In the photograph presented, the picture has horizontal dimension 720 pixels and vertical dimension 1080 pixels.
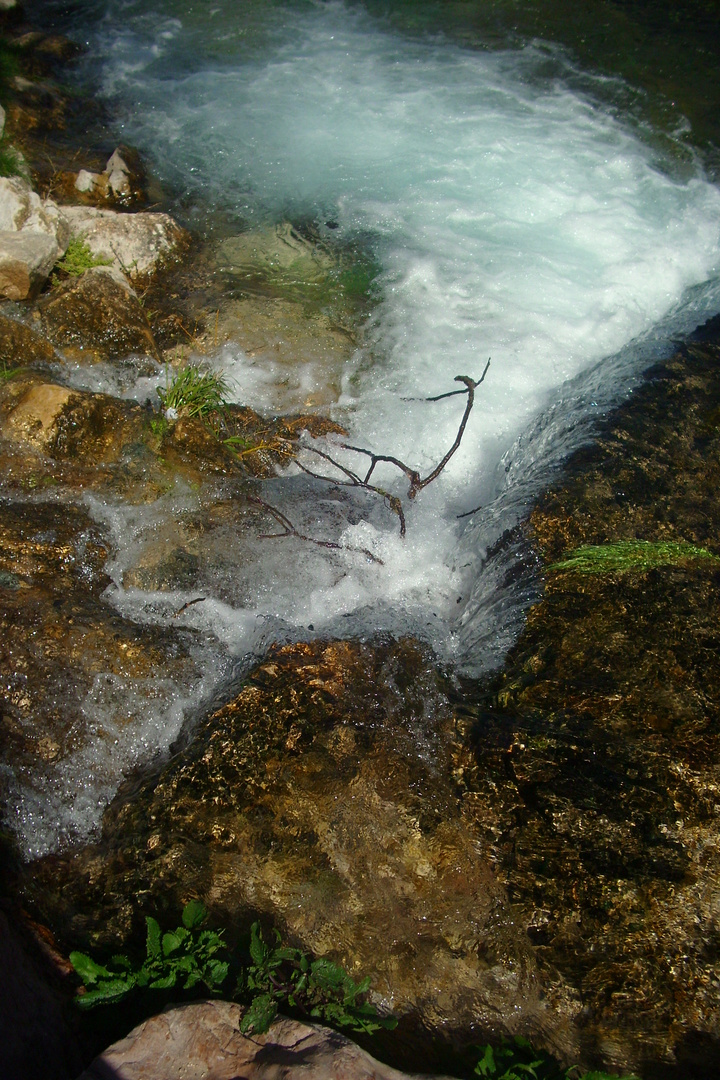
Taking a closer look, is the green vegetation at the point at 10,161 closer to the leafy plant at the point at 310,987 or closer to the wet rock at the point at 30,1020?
the wet rock at the point at 30,1020

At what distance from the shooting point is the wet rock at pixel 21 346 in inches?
159

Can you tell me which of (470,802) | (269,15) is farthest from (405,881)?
(269,15)

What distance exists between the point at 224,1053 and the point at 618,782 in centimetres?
152

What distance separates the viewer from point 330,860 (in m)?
2.34

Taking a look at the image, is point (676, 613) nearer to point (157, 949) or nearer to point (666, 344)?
point (157, 949)

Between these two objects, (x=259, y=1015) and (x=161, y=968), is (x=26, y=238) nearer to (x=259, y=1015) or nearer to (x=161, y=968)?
(x=161, y=968)

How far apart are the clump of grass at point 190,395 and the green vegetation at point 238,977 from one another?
2821mm

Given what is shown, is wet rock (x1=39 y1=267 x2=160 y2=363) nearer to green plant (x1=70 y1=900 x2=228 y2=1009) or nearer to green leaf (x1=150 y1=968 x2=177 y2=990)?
green plant (x1=70 y1=900 x2=228 y2=1009)

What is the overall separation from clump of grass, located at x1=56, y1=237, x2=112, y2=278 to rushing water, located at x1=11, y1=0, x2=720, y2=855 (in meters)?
1.27

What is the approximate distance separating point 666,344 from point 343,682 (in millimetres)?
3635

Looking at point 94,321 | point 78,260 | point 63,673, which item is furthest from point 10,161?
point 63,673

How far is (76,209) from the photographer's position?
16.5ft

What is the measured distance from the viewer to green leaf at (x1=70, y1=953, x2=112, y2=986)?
6.79ft

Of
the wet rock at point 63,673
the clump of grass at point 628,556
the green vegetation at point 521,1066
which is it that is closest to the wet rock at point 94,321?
the wet rock at point 63,673
